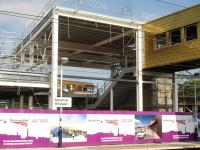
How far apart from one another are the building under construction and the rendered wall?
403 cm

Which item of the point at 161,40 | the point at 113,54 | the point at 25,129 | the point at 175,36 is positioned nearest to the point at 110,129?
the point at 25,129

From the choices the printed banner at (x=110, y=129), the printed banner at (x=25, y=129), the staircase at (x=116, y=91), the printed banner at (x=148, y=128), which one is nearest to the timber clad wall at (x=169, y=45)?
the staircase at (x=116, y=91)

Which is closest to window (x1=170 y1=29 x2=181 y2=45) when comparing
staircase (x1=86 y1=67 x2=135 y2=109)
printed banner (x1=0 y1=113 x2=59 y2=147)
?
staircase (x1=86 y1=67 x2=135 y2=109)

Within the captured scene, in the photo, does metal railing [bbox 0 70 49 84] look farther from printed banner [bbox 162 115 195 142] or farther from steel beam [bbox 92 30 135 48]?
printed banner [bbox 162 115 195 142]

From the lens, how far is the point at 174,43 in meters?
34.5

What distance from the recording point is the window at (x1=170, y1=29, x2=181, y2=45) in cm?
3397

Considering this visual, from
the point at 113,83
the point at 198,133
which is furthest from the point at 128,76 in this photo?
the point at 198,133

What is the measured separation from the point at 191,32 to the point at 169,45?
8.17 ft

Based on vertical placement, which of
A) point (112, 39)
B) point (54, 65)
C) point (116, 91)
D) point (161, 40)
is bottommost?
point (116, 91)

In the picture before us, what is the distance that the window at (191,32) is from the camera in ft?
107

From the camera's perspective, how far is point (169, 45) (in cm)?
3484

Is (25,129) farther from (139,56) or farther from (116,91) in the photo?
(116,91)

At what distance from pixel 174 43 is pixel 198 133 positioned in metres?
7.82

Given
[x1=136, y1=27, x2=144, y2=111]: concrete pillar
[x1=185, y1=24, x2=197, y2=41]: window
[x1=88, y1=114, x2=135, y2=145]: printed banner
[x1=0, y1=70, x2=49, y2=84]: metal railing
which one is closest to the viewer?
[x1=88, y1=114, x2=135, y2=145]: printed banner
